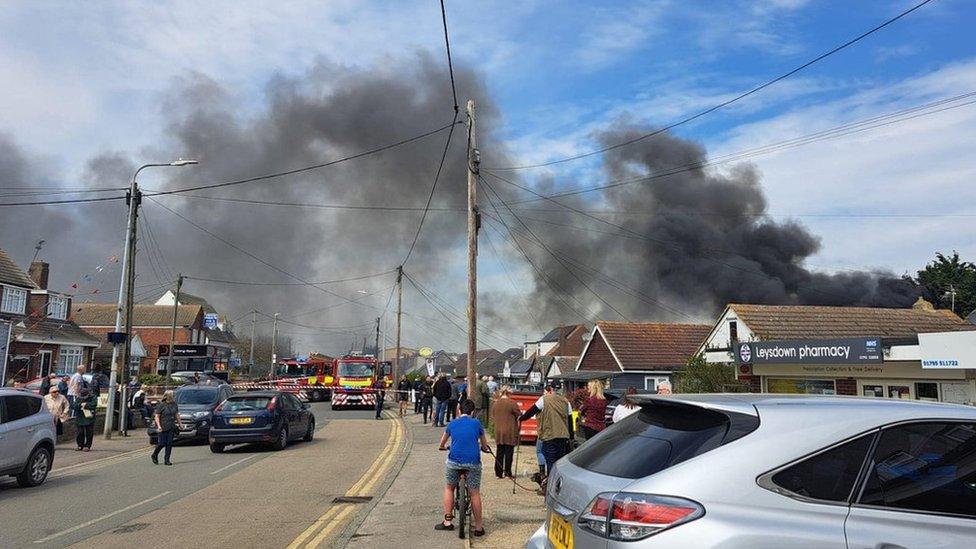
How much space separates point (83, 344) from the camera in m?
38.2

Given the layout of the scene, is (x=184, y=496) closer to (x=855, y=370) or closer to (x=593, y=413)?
(x=593, y=413)

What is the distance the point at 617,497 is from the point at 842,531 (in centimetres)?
85

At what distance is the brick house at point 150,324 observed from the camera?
6494 centimetres

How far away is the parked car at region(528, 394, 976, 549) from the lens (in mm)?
2633

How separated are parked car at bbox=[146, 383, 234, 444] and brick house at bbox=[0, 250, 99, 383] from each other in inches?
561

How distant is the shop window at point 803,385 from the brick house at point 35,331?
28.3m

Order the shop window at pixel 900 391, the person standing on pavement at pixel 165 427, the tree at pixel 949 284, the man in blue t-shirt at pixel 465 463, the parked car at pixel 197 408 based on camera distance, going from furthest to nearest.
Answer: the tree at pixel 949 284, the parked car at pixel 197 408, the shop window at pixel 900 391, the person standing on pavement at pixel 165 427, the man in blue t-shirt at pixel 465 463

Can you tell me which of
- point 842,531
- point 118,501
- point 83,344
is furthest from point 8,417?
point 83,344

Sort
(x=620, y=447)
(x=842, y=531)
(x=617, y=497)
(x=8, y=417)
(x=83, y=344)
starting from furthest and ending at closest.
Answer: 1. (x=83, y=344)
2. (x=8, y=417)
3. (x=620, y=447)
4. (x=617, y=497)
5. (x=842, y=531)

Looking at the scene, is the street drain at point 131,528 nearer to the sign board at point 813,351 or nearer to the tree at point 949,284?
the sign board at point 813,351

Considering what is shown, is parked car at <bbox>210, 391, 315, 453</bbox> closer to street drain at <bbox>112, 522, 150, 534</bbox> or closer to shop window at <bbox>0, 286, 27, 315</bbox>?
street drain at <bbox>112, 522, 150, 534</bbox>

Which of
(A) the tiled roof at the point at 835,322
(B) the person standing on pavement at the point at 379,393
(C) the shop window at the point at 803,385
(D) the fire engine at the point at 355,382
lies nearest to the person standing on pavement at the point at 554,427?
(C) the shop window at the point at 803,385

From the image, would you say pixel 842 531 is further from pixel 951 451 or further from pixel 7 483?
pixel 7 483

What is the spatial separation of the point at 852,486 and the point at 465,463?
16.0 feet
